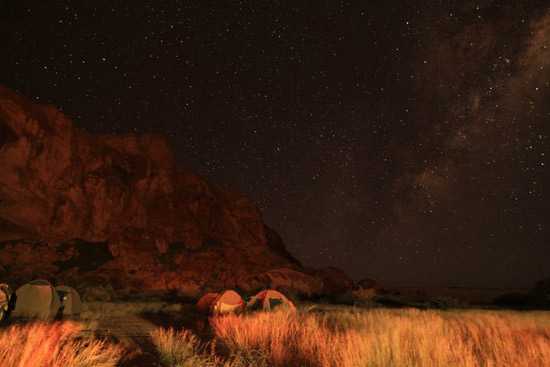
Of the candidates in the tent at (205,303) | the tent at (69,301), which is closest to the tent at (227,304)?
the tent at (205,303)

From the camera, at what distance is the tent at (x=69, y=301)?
59.2 feet

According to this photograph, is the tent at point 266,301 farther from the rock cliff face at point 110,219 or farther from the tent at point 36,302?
the rock cliff face at point 110,219

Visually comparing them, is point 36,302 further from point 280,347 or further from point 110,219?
point 110,219

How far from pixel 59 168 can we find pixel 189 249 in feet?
58.5

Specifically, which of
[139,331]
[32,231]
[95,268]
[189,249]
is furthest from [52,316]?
[189,249]

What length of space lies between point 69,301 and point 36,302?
6.02ft

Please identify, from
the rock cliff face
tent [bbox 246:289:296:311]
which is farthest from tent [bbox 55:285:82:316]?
the rock cliff face

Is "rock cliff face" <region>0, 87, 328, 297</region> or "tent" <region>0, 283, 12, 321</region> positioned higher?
"rock cliff face" <region>0, 87, 328, 297</region>

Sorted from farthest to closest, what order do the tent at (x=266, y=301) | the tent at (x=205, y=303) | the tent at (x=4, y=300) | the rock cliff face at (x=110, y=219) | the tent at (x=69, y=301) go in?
the rock cliff face at (x=110, y=219) → the tent at (x=205, y=303) → the tent at (x=69, y=301) → the tent at (x=266, y=301) → the tent at (x=4, y=300)

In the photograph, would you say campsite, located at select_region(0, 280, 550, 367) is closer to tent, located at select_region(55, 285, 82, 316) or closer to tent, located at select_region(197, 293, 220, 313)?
tent, located at select_region(55, 285, 82, 316)

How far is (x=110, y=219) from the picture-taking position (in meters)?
51.4

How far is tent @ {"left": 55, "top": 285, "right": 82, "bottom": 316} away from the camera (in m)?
18.0

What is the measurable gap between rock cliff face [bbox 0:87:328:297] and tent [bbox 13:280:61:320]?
59.6ft

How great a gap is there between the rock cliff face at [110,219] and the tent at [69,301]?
16317 millimetres
